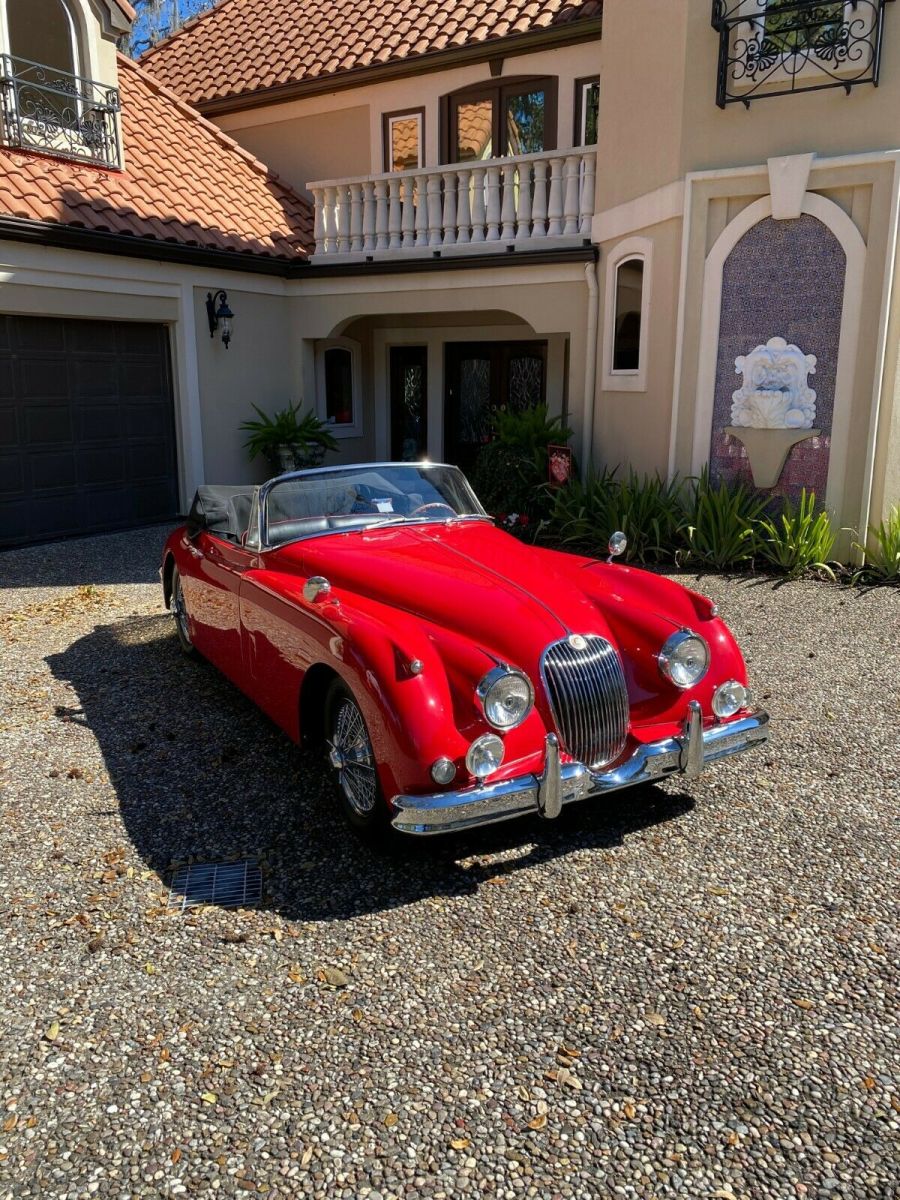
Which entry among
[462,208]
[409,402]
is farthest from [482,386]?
[462,208]

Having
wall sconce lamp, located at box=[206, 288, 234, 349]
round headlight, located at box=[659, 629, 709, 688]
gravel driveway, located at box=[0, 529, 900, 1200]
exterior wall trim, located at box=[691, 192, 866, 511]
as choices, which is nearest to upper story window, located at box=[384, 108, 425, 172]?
wall sconce lamp, located at box=[206, 288, 234, 349]

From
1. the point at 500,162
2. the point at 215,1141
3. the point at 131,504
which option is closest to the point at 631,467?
the point at 500,162

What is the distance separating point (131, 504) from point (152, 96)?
22.5 ft

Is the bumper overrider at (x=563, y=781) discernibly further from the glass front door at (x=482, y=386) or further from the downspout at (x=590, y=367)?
the glass front door at (x=482, y=386)

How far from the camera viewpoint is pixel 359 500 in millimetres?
5191

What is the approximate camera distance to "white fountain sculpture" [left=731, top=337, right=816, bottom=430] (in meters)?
9.00

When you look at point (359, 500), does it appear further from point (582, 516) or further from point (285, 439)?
point (285, 439)

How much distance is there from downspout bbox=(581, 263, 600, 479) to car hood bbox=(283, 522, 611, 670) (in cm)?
654

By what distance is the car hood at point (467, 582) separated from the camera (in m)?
3.93

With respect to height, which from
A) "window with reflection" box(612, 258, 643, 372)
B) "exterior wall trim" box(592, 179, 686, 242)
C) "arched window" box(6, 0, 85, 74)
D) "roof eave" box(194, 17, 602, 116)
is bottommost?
"window with reflection" box(612, 258, 643, 372)

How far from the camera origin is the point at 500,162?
38.4ft

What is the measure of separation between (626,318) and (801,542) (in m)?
3.54

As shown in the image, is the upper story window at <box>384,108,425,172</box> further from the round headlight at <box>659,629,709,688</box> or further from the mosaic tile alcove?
the round headlight at <box>659,629,709,688</box>

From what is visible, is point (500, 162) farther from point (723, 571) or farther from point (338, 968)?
point (338, 968)
